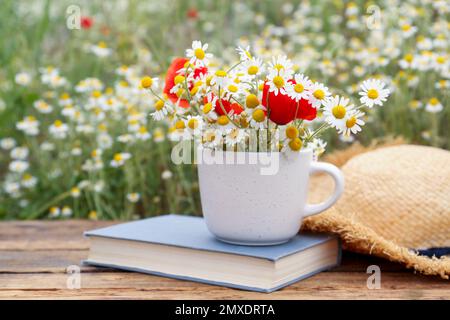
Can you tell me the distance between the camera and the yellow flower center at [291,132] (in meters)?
0.88

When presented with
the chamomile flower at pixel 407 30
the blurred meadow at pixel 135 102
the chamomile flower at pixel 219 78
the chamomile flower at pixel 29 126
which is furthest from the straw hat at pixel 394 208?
the chamomile flower at pixel 29 126

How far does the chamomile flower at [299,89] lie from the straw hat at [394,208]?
0.21 meters

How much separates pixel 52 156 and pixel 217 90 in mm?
1295

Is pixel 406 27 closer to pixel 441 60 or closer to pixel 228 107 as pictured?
pixel 441 60

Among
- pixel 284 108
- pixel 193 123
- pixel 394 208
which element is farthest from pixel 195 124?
pixel 394 208

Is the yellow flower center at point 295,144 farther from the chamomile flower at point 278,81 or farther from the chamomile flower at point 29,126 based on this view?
the chamomile flower at point 29,126

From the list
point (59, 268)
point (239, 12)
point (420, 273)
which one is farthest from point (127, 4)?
point (420, 273)

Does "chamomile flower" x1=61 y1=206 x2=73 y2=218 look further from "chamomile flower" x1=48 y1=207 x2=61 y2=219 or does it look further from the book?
the book

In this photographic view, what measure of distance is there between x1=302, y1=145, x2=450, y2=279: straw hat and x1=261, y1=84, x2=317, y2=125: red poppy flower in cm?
18

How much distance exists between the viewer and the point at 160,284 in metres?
0.91

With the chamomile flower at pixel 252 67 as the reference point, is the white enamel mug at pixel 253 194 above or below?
below

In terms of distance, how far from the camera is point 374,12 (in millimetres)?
1615

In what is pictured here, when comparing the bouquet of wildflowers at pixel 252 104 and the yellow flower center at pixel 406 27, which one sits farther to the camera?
the yellow flower center at pixel 406 27
